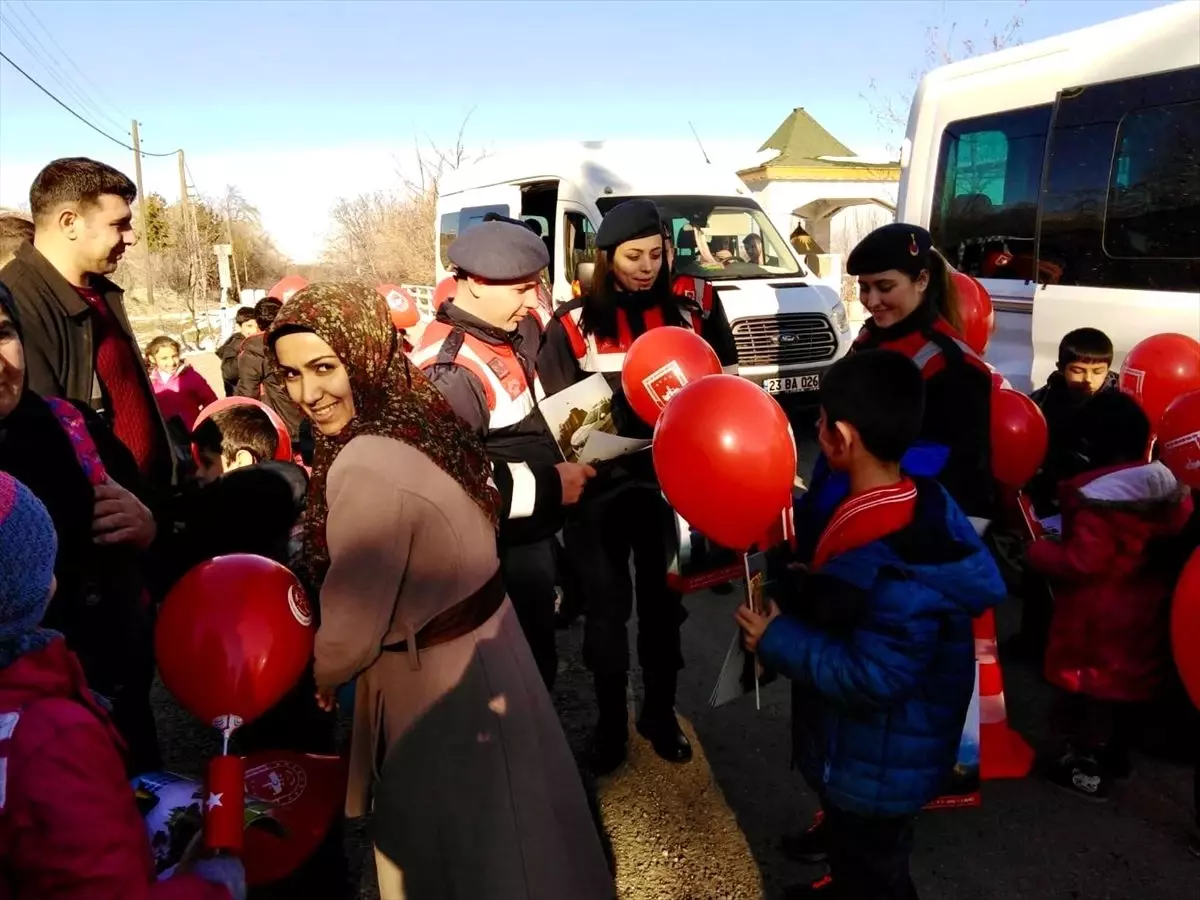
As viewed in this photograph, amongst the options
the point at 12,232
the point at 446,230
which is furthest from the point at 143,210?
the point at 12,232

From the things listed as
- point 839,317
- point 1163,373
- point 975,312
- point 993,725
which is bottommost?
point 993,725

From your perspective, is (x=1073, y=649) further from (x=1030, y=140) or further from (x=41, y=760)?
(x=1030, y=140)

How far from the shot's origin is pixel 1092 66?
4789 millimetres

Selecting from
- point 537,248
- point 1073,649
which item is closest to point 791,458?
point 537,248

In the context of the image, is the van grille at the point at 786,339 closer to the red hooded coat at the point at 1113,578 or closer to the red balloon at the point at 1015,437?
the red balloon at the point at 1015,437

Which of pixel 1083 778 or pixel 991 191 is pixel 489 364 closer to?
pixel 1083 778

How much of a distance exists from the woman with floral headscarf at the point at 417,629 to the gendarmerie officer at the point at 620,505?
1231 mm

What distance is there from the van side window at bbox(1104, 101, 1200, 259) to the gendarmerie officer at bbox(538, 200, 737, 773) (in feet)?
9.44

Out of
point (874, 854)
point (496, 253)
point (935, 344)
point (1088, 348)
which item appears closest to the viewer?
point (874, 854)

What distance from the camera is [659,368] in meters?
2.70

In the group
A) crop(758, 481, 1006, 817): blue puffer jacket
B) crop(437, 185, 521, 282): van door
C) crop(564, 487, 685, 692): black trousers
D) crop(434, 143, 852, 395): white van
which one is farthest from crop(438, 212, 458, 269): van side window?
crop(758, 481, 1006, 817): blue puffer jacket

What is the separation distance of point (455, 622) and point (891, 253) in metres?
1.75

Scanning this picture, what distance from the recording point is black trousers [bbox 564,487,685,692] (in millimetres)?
3053

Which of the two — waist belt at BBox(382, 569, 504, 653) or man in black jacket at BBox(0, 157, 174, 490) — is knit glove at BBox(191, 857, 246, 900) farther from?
man in black jacket at BBox(0, 157, 174, 490)
